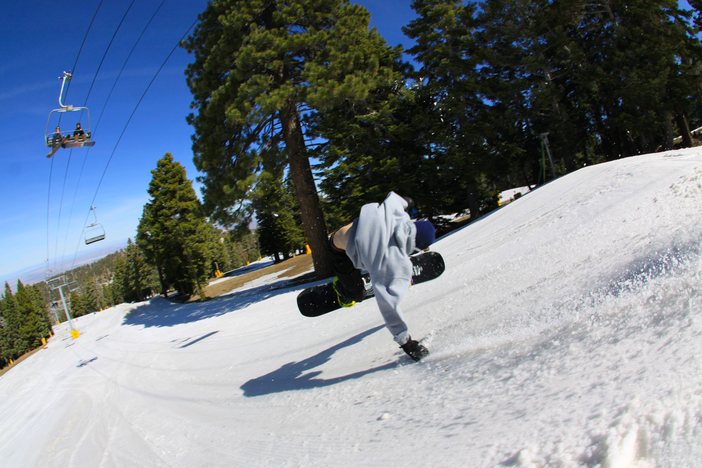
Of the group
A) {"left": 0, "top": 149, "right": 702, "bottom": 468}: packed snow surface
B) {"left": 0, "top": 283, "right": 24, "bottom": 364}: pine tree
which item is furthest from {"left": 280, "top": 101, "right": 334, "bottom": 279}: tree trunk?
{"left": 0, "top": 283, "right": 24, "bottom": 364}: pine tree

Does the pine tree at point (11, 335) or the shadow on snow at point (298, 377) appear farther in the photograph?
the pine tree at point (11, 335)

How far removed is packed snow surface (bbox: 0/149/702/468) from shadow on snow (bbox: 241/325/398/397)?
27 millimetres

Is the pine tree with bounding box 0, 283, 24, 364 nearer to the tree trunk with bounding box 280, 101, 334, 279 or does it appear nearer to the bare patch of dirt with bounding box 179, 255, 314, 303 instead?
the bare patch of dirt with bounding box 179, 255, 314, 303

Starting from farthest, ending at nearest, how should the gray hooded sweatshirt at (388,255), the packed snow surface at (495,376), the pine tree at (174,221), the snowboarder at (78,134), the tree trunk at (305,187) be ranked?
the pine tree at (174,221) < the tree trunk at (305,187) < the snowboarder at (78,134) < the gray hooded sweatshirt at (388,255) < the packed snow surface at (495,376)

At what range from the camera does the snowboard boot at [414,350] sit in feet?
7.32

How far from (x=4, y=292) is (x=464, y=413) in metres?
101

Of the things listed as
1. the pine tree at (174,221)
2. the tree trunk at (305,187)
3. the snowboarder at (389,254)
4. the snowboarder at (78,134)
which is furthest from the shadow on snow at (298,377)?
the pine tree at (174,221)

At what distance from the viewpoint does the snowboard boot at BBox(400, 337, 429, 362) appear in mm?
2230

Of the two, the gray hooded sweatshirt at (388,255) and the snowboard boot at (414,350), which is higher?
the gray hooded sweatshirt at (388,255)

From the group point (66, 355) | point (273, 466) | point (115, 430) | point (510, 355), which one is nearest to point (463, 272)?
point (510, 355)

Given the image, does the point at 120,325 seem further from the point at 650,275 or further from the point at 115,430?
the point at 650,275

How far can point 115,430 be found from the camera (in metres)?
3.51

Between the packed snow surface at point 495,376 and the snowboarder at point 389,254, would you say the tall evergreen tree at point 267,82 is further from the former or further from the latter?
the snowboarder at point 389,254

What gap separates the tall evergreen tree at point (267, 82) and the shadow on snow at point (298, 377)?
27.7ft
